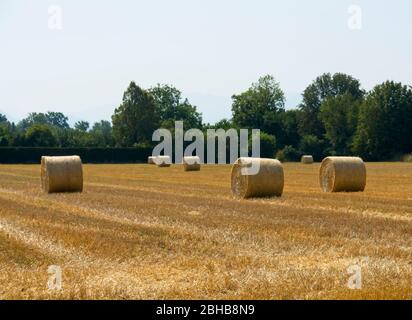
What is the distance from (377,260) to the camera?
11969 millimetres

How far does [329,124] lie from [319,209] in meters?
88.4

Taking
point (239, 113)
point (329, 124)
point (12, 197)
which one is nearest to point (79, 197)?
point (12, 197)

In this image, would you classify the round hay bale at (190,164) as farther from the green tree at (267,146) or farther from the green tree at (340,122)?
the green tree at (340,122)

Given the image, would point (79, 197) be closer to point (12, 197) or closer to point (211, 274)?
point (12, 197)

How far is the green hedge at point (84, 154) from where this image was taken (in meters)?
87.2

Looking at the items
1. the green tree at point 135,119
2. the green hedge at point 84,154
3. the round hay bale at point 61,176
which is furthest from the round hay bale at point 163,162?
the green tree at point 135,119

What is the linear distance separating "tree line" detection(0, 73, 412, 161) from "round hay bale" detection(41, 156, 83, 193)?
66.3m

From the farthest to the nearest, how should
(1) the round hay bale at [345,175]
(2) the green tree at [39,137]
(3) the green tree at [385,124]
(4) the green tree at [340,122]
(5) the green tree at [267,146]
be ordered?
→ (4) the green tree at [340,122] → (2) the green tree at [39,137] → (5) the green tree at [267,146] → (3) the green tree at [385,124] → (1) the round hay bale at [345,175]

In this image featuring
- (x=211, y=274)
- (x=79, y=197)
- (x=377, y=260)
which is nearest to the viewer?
(x=211, y=274)

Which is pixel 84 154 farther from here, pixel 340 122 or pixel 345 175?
pixel 345 175

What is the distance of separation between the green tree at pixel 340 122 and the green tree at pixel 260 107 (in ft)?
30.3

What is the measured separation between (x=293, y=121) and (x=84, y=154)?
4062 centimetres

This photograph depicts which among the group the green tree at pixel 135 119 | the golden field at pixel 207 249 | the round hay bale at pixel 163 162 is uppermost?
the green tree at pixel 135 119

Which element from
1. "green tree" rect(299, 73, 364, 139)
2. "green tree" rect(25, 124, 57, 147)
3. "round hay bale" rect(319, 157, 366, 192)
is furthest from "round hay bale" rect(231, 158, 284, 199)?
"green tree" rect(299, 73, 364, 139)
